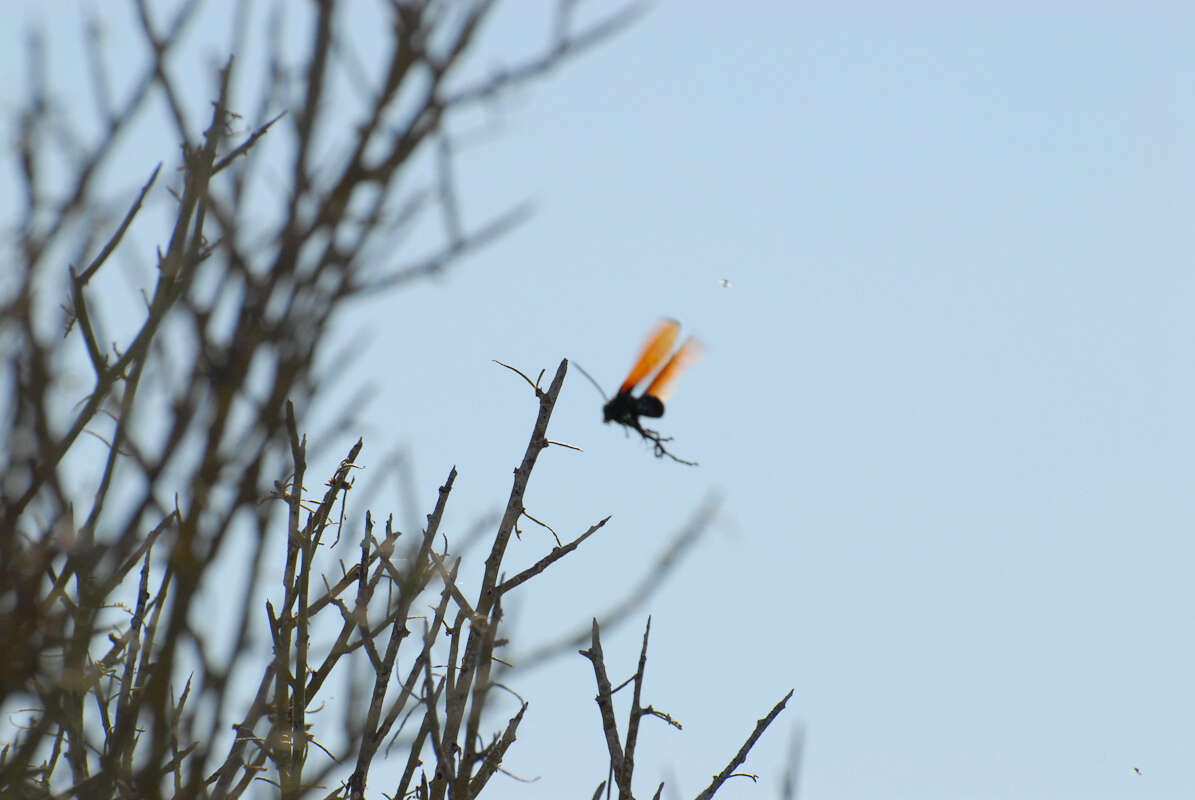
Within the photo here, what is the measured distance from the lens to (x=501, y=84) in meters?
2.04

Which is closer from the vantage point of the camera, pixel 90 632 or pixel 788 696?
pixel 90 632

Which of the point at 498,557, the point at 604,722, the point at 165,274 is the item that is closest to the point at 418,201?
the point at 165,274

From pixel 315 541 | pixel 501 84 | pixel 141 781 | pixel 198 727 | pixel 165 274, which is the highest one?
pixel 315 541

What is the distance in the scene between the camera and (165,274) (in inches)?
82.0

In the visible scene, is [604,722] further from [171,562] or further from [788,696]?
[171,562]

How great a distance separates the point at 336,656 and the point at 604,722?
0.85 m

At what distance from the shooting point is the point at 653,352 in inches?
183

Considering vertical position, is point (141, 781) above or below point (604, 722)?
below

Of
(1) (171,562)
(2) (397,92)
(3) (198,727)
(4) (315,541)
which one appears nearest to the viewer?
(1) (171,562)

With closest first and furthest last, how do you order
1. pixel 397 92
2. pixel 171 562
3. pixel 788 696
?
pixel 171 562, pixel 397 92, pixel 788 696

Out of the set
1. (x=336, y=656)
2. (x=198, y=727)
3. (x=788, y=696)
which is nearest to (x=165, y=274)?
(x=198, y=727)

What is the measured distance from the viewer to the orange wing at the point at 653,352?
15.1ft

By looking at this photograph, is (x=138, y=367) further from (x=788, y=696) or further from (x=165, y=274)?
(x=788, y=696)

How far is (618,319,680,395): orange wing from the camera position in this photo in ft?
15.1
